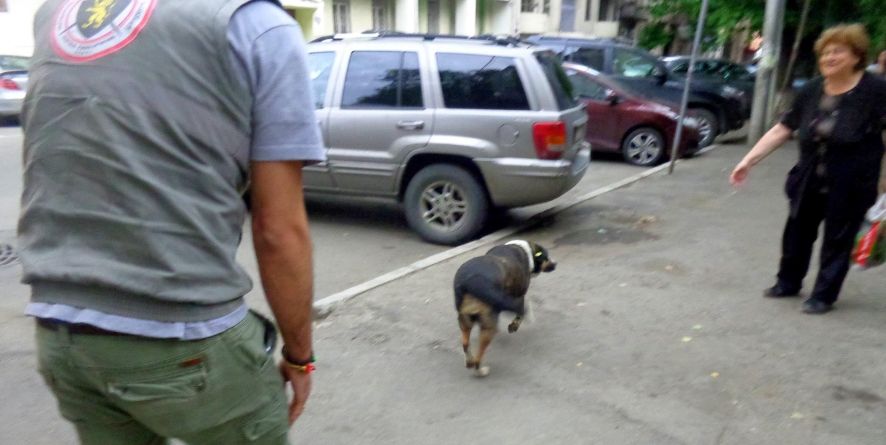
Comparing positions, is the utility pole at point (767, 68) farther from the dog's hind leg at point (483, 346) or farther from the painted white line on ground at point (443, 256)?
the dog's hind leg at point (483, 346)

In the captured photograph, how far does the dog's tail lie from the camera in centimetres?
402

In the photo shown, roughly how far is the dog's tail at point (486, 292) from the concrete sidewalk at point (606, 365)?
441 millimetres

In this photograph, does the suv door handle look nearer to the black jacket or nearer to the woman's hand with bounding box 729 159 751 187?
the woman's hand with bounding box 729 159 751 187

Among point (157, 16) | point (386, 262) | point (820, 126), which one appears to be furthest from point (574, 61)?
point (157, 16)

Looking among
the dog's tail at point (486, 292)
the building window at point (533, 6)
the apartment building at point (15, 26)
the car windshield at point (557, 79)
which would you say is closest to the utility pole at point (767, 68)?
the car windshield at point (557, 79)

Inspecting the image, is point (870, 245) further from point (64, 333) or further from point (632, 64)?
point (632, 64)

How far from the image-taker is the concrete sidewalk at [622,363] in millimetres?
3682

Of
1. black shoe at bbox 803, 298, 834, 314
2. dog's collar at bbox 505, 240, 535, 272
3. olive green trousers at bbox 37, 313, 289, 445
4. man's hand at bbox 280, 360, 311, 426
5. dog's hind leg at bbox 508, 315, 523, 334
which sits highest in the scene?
olive green trousers at bbox 37, 313, 289, 445

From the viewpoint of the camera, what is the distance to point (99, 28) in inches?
59.7

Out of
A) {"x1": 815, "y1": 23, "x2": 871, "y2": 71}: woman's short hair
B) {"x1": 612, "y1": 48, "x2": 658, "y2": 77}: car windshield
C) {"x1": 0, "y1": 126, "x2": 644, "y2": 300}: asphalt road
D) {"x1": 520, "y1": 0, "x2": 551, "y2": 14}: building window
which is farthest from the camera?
{"x1": 520, "y1": 0, "x2": 551, "y2": 14}: building window

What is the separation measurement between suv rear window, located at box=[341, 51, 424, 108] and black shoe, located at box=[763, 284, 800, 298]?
3370 mm

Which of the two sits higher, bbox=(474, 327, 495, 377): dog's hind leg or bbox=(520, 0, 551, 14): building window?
bbox=(474, 327, 495, 377): dog's hind leg

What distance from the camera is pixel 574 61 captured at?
13.8m

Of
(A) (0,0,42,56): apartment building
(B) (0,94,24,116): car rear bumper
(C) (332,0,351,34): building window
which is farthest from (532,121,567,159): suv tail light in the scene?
(C) (332,0,351,34): building window
